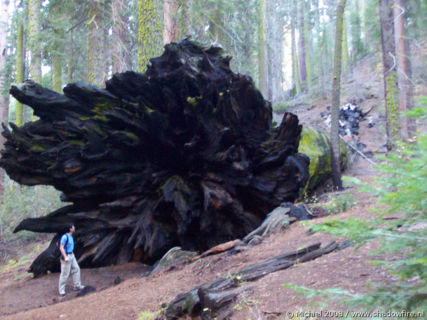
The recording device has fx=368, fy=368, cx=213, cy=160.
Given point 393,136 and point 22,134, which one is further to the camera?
point 393,136

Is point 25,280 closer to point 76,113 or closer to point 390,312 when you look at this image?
point 76,113

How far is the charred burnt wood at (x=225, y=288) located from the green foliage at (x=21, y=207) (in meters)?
12.6

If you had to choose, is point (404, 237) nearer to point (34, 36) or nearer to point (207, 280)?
point (207, 280)

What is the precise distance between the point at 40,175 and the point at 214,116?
4667 mm

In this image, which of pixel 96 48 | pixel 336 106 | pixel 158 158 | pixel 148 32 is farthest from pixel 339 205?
pixel 96 48

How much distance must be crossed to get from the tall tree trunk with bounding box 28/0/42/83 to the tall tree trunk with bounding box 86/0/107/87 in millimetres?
2416

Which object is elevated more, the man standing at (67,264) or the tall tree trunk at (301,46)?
the tall tree trunk at (301,46)

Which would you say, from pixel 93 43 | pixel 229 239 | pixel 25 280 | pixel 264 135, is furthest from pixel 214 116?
pixel 93 43

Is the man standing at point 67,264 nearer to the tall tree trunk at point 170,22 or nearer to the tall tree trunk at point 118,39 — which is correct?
the tall tree trunk at point 170,22

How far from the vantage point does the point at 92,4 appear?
1552 cm

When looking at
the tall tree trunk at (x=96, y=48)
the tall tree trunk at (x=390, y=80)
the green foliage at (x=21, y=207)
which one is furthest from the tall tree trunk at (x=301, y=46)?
the green foliage at (x=21, y=207)

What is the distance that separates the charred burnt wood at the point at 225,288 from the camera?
4.84 m

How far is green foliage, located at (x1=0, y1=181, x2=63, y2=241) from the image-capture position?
15627 mm

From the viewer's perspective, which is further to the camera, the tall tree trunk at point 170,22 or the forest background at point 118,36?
the tall tree trunk at point 170,22
